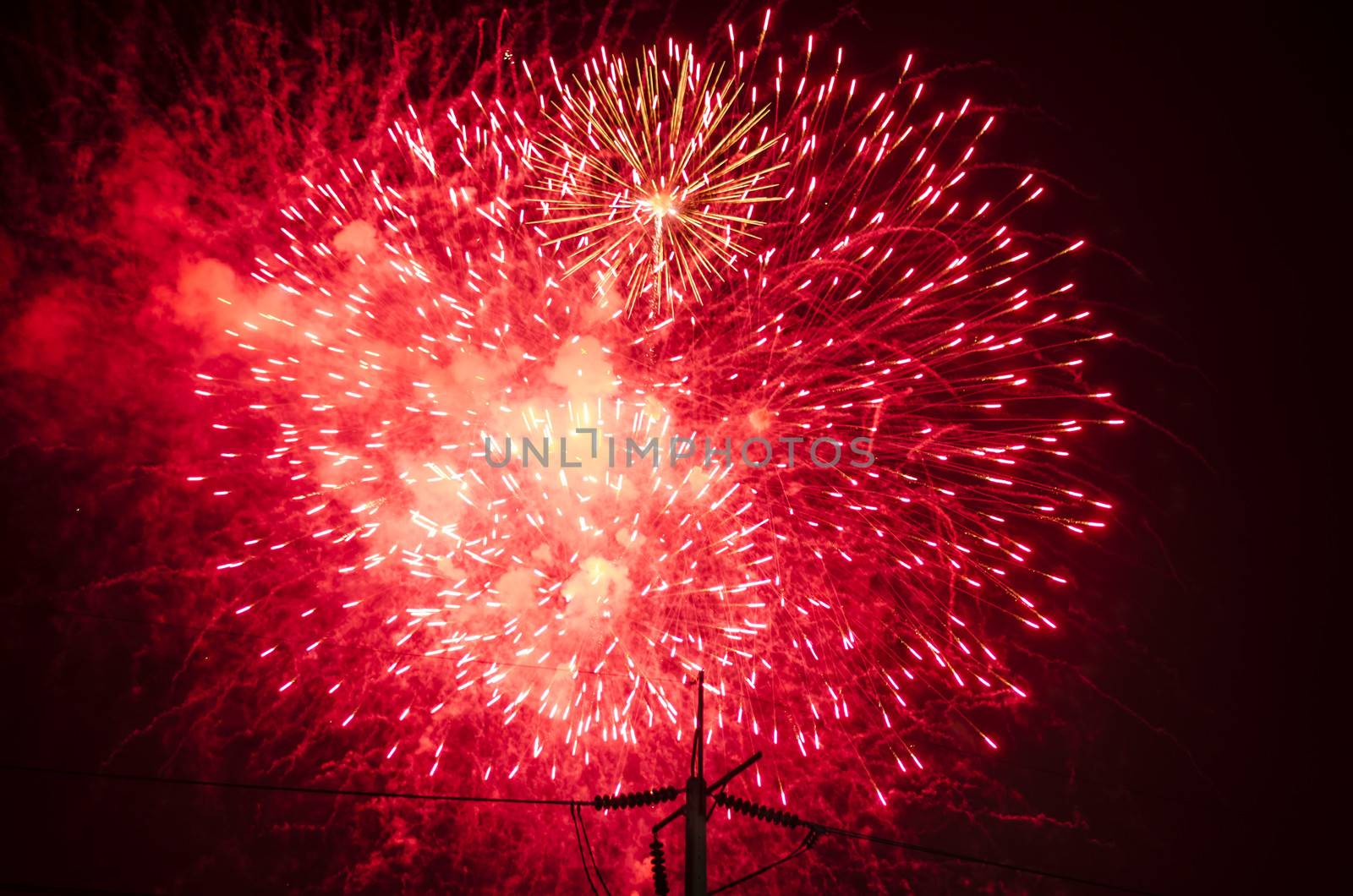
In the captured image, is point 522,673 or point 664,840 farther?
point 664,840

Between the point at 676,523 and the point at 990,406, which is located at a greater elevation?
the point at 990,406

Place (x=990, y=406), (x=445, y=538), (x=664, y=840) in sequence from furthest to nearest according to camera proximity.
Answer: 1. (x=664, y=840)
2. (x=445, y=538)
3. (x=990, y=406)

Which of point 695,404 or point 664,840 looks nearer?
point 695,404

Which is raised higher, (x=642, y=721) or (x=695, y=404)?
(x=695, y=404)

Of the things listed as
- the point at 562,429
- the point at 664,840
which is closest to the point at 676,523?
the point at 562,429

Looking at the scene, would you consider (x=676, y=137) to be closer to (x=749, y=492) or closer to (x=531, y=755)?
(x=749, y=492)

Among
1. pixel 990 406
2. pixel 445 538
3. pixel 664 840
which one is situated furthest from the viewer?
pixel 664 840

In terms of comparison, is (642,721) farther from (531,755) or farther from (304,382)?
(304,382)

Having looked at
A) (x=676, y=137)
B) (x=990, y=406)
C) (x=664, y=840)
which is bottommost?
(x=664, y=840)

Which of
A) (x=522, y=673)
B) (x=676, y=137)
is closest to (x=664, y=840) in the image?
(x=522, y=673)
